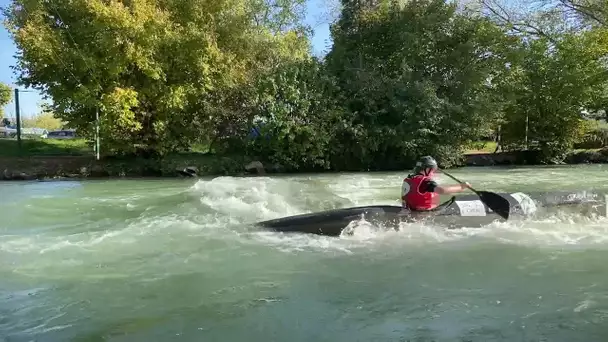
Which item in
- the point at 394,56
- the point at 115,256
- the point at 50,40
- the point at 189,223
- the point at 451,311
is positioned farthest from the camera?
the point at 394,56

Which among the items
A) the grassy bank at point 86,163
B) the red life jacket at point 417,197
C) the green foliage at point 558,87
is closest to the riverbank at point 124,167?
the grassy bank at point 86,163

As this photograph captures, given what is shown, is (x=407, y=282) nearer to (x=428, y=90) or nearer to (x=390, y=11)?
(x=428, y=90)

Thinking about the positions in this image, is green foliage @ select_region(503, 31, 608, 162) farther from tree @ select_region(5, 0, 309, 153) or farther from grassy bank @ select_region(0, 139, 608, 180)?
grassy bank @ select_region(0, 139, 608, 180)

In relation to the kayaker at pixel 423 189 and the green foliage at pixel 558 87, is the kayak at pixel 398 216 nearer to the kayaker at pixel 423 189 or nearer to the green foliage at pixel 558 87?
the kayaker at pixel 423 189

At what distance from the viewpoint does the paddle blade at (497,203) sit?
25.3ft

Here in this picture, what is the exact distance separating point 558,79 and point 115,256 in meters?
19.1

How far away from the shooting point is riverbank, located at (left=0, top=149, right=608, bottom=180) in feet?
56.0

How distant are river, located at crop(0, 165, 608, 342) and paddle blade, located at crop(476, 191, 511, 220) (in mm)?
189

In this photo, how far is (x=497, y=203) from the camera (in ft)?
25.6

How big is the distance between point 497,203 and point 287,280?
12.0 ft

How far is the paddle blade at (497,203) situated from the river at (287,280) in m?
0.19

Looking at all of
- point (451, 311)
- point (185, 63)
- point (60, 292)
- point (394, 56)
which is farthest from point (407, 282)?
point (394, 56)

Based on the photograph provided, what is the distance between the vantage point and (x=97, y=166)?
1770 cm

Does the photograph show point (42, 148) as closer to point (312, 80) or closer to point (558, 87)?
point (312, 80)
